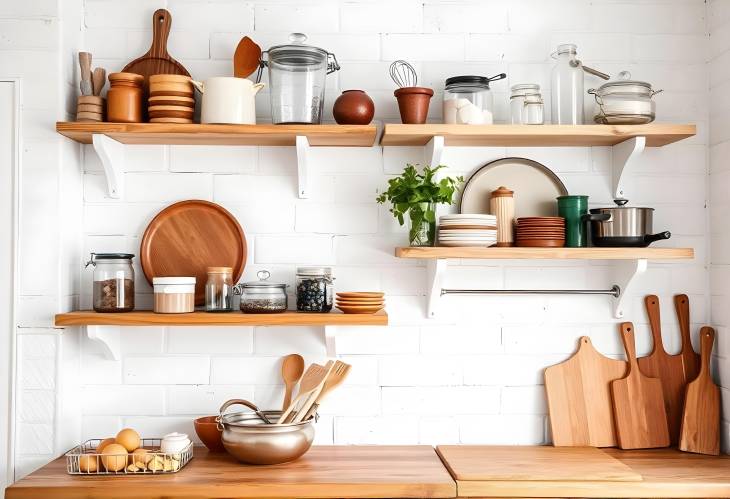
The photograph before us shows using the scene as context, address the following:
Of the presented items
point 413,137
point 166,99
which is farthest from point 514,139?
point 166,99

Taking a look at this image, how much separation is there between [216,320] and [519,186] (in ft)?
3.44

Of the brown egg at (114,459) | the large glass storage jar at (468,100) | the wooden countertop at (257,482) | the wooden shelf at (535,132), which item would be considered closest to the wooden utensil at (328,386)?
the wooden countertop at (257,482)

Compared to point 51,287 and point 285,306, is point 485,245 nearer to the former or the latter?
point 285,306

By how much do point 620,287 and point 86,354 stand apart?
5.67 ft

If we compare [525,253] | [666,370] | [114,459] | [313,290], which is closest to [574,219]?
[525,253]

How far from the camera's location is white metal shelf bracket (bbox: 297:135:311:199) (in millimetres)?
2201

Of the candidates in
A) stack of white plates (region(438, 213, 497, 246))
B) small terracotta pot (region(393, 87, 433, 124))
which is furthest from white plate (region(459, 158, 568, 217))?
small terracotta pot (region(393, 87, 433, 124))

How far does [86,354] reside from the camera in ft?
7.66

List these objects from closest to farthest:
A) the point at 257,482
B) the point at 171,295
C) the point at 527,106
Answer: the point at 257,482, the point at 171,295, the point at 527,106

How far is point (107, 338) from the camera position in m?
2.26

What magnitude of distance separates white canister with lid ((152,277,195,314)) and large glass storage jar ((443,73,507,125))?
3.07 feet

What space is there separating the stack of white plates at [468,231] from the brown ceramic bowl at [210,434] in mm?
883

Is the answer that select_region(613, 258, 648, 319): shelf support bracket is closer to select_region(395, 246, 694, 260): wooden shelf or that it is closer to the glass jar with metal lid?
select_region(395, 246, 694, 260): wooden shelf

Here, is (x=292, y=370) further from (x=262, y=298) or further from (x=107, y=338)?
(x=107, y=338)
